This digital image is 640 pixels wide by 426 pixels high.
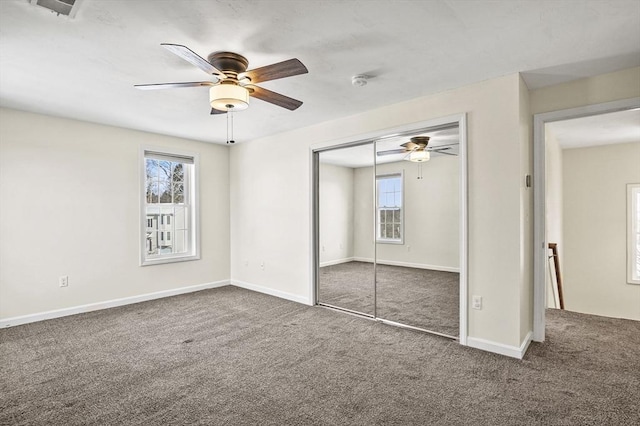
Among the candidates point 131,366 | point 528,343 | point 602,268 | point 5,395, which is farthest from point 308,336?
point 602,268

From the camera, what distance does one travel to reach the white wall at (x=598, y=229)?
570 cm

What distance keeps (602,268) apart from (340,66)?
6259mm

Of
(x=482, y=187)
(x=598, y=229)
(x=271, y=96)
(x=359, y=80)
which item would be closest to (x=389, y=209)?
(x=482, y=187)

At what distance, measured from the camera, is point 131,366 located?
9.14ft

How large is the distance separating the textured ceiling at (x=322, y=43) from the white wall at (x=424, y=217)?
863mm

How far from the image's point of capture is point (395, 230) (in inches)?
160

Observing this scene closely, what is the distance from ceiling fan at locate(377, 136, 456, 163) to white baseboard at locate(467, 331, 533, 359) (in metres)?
1.90

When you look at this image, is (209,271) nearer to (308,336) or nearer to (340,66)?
(308,336)

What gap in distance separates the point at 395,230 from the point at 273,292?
7.29 ft

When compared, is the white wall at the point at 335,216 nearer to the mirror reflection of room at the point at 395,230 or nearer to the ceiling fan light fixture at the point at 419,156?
the mirror reflection of room at the point at 395,230

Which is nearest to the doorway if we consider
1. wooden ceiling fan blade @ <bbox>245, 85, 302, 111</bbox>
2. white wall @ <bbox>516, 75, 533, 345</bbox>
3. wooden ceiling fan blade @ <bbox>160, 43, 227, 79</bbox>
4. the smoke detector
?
white wall @ <bbox>516, 75, 533, 345</bbox>

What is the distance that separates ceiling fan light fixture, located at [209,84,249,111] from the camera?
2537mm

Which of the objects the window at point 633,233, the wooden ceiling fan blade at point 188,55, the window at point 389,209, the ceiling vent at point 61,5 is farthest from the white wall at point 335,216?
the window at point 633,233

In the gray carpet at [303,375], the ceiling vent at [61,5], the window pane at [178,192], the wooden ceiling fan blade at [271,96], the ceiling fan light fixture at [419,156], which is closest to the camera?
the ceiling vent at [61,5]
